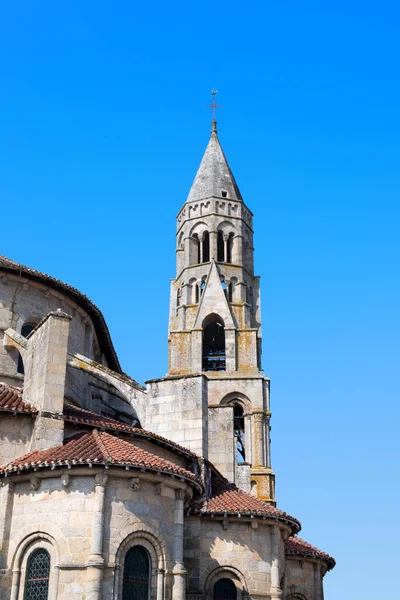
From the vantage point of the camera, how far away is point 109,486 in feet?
57.5

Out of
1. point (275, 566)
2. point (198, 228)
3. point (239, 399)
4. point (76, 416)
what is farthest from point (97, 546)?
point (198, 228)

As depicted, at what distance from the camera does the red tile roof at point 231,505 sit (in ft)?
67.2

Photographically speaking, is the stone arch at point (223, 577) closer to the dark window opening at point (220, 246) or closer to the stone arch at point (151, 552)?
the stone arch at point (151, 552)

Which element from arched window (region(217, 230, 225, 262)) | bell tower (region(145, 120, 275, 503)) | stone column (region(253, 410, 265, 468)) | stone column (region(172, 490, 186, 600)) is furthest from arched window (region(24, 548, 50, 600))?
arched window (region(217, 230, 225, 262))

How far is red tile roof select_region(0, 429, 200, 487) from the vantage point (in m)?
17.4

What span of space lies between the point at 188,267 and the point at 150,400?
72.6 feet

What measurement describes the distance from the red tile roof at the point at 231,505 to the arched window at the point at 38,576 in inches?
167

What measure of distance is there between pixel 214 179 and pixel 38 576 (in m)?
34.1

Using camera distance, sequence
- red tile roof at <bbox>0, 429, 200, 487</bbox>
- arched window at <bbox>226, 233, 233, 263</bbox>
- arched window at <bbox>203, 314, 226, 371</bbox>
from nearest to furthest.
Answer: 1. red tile roof at <bbox>0, 429, 200, 487</bbox>
2. arched window at <bbox>203, 314, 226, 371</bbox>
3. arched window at <bbox>226, 233, 233, 263</bbox>

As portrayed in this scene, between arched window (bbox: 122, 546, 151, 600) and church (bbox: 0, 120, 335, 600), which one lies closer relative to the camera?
church (bbox: 0, 120, 335, 600)

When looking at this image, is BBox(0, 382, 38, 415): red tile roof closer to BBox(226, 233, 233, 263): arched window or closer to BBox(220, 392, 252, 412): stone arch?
BBox(220, 392, 252, 412): stone arch

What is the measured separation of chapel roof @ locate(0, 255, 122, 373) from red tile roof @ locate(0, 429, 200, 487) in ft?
22.3

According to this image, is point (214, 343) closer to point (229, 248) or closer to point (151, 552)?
point (229, 248)

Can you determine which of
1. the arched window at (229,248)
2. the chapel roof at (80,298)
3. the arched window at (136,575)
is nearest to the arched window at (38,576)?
the arched window at (136,575)
